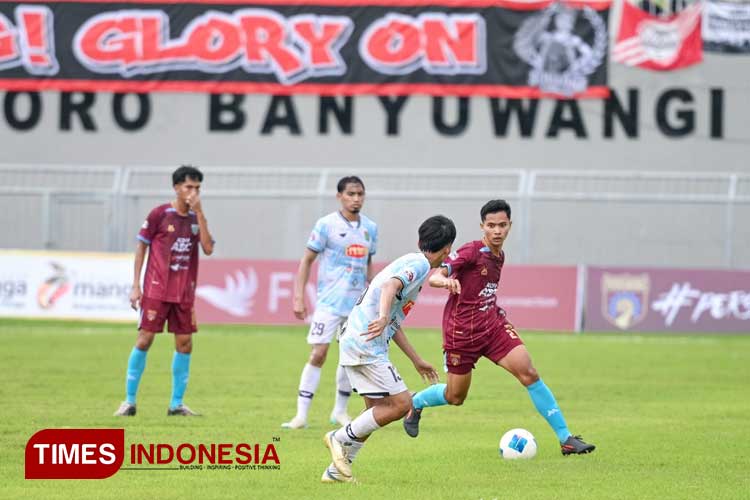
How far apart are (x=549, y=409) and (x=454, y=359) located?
859 millimetres

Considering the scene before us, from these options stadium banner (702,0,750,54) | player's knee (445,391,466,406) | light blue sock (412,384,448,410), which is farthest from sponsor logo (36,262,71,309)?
player's knee (445,391,466,406)

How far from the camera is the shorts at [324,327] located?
13320mm

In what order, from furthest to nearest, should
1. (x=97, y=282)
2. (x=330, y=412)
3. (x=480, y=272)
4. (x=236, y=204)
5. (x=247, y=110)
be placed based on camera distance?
(x=247, y=110) → (x=236, y=204) → (x=97, y=282) → (x=330, y=412) → (x=480, y=272)

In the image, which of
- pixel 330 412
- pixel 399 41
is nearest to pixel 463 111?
pixel 399 41

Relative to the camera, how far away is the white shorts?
9.55m

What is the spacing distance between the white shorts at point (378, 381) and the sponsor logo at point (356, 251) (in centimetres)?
399

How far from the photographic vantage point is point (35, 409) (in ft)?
44.5

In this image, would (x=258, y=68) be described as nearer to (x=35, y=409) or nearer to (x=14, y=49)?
(x=14, y=49)

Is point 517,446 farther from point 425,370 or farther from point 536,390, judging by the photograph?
point 425,370

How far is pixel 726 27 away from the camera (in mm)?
31828

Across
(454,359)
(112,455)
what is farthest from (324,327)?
(112,455)

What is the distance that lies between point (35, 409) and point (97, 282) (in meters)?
12.6

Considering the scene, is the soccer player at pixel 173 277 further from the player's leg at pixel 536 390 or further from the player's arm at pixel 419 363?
the player's arm at pixel 419 363

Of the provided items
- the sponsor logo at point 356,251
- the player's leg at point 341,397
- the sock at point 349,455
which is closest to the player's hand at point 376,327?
the sock at point 349,455
